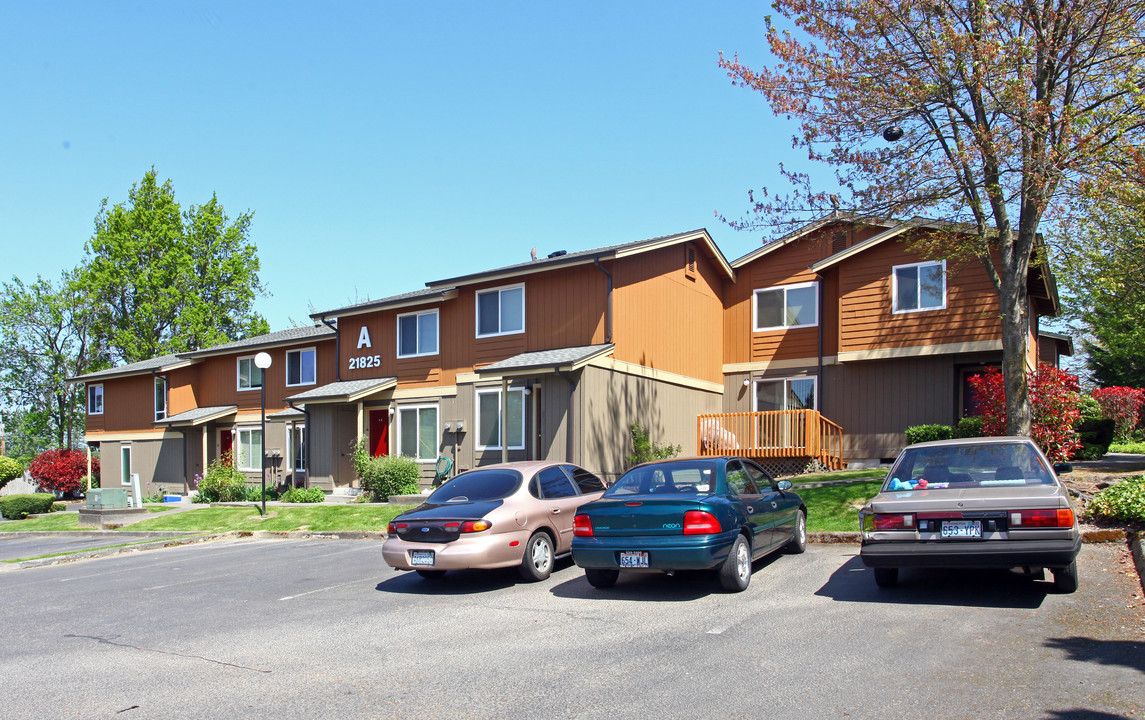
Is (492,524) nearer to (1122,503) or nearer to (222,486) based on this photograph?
(1122,503)

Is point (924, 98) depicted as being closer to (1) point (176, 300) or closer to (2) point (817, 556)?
(2) point (817, 556)

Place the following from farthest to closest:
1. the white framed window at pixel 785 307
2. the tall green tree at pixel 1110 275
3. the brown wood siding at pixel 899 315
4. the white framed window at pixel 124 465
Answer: the white framed window at pixel 124 465
the white framed window at pixel 785 307
the brown wood siding at pixel 899 315
the tall green tree at pixel 1110 275

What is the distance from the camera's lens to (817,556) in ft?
35.4

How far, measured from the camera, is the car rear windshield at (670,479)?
925cm

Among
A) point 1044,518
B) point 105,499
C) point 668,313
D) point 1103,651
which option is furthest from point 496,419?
point 1103,651

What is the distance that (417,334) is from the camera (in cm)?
2427

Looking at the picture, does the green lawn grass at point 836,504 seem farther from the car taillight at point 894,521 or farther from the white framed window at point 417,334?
the white framed window at point 417,334

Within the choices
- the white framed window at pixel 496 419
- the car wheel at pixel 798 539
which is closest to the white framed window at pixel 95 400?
the white framed window at pixel 496 419

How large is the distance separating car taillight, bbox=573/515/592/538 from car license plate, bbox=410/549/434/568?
6.06ft

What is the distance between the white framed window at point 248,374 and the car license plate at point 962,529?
27303 millimetres

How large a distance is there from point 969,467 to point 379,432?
64.7ft

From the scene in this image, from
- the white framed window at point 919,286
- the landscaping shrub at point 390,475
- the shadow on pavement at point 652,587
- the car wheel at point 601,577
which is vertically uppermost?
the white framed window at point 919,286

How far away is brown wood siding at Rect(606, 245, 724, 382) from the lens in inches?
814

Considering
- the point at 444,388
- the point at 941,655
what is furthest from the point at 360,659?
the point at 444,388
